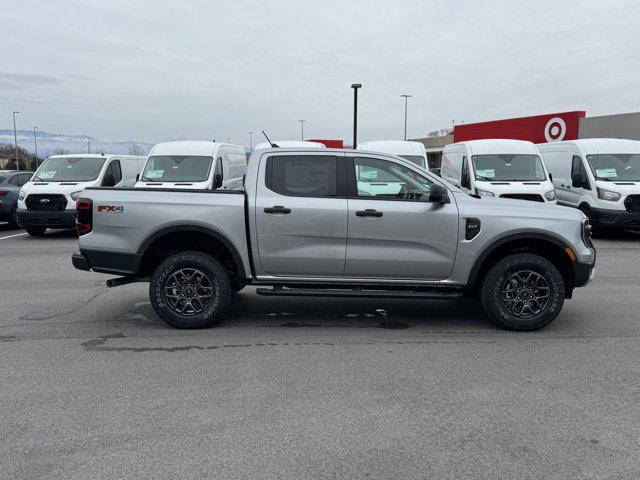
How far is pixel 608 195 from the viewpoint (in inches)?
497

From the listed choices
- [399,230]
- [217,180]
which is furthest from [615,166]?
[399,230]

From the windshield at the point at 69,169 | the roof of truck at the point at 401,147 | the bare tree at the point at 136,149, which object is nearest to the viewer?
the windshield at the point at 69,169

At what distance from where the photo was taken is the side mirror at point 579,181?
44.1 ft

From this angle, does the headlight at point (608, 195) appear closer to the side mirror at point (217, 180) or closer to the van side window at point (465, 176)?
the van side window at point (465, 176)

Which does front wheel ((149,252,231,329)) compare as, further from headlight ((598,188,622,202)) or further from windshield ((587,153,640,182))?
windshield ((587,153,640,182))

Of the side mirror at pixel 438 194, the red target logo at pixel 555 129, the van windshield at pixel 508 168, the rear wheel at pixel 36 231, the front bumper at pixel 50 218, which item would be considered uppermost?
the red target logo at pixel 555 129

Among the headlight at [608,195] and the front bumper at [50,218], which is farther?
the front bumper at [50,218]

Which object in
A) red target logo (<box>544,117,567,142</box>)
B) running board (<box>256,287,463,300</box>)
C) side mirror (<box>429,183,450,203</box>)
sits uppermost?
red target logo (<box>544,117,567,142</box>)

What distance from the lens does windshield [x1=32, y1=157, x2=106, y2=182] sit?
14.0 m

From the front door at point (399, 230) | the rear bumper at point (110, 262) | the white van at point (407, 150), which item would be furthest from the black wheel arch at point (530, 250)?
the white van at point (407, 150)

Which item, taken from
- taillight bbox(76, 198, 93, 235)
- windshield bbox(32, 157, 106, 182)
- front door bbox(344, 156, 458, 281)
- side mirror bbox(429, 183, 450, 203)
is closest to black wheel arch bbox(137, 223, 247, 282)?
taillight bbox(76, 198, 93, 235)

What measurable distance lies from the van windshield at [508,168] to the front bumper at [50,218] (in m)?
9.77

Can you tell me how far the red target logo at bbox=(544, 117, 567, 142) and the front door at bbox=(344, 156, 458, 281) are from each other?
81.0 ft

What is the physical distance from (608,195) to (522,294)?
27.6 feet
